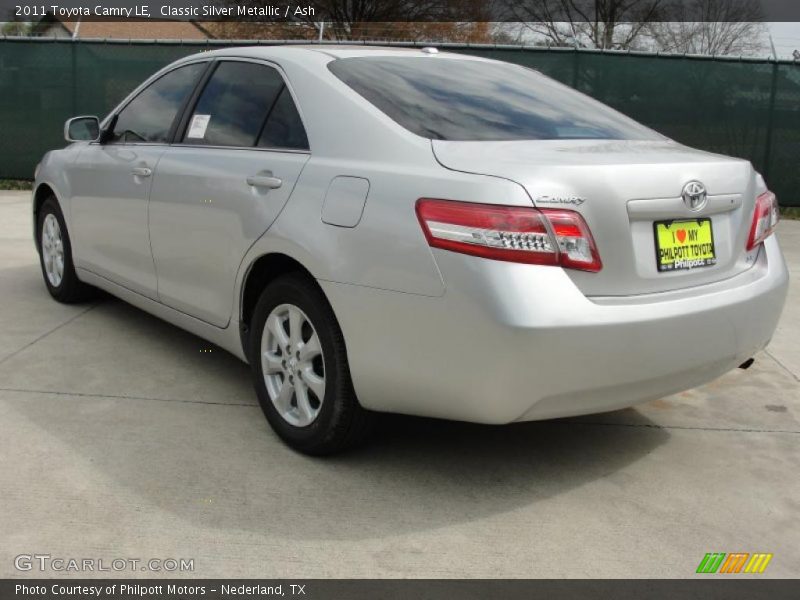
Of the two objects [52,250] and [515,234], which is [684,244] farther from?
[52,250]

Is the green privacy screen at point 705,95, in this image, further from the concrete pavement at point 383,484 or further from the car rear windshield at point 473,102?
the car rear windshield at point 473,102

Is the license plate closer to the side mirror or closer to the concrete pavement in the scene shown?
the concrete pavement

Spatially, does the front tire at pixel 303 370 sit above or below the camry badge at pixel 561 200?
below

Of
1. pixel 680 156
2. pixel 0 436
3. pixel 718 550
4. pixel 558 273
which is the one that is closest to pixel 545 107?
pixel 680 156

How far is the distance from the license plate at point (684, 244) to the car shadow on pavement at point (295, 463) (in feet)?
2.84

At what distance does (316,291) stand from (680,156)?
4.54 ft

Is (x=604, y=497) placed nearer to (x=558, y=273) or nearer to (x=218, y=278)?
(x=558, y=273)

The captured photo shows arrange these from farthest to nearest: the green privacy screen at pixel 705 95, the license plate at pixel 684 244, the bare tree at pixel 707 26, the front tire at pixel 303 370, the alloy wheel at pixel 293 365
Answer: the bare tree at pixel 707 26 → the green privacy screen at pixel 705 95 → the alloy wheel at pixel 293 365 → the front tire at pixel 303 370 → the license plate at pixel 684 244

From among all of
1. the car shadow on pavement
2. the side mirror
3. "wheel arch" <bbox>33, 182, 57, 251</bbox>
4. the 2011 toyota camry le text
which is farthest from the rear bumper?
"wheel arch" <bbox>33, 182, 57, 251</bbox>

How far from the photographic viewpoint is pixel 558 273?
109 inches

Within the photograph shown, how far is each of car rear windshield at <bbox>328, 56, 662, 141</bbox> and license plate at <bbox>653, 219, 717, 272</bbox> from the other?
1.98 ft

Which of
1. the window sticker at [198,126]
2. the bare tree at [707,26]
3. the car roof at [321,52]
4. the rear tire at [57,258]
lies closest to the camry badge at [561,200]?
the car roof at [321,52]

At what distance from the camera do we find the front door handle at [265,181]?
3.47m

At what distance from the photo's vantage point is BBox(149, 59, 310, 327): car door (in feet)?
11.7
